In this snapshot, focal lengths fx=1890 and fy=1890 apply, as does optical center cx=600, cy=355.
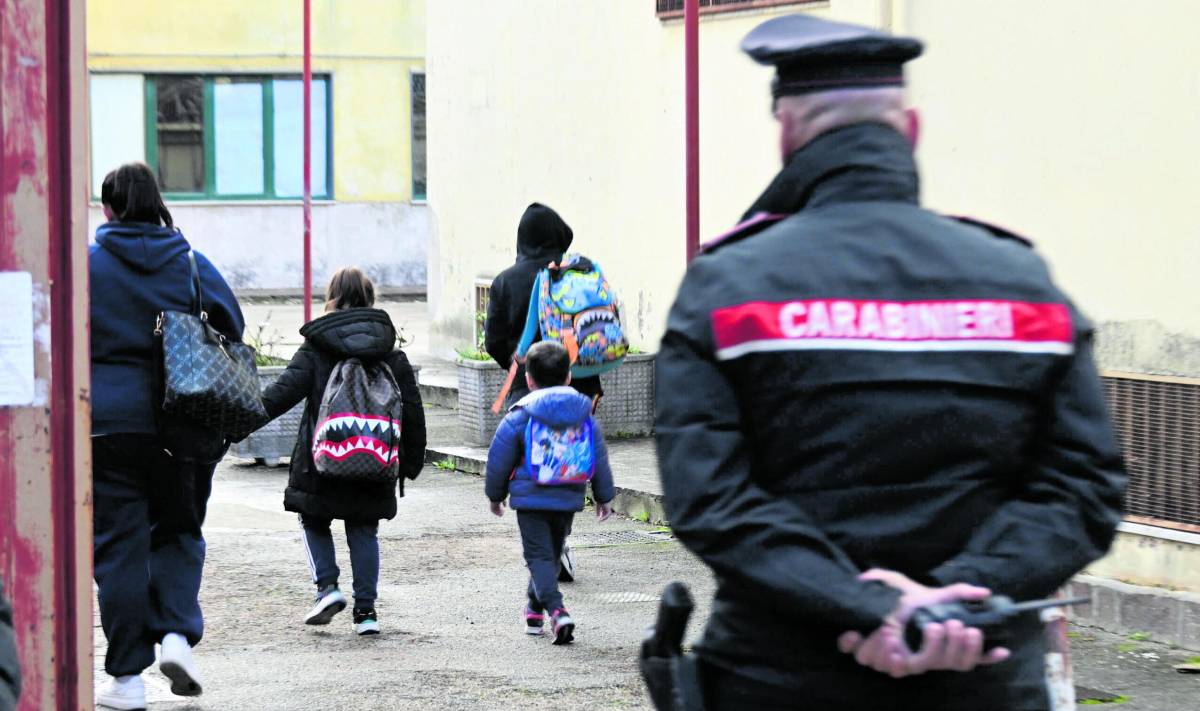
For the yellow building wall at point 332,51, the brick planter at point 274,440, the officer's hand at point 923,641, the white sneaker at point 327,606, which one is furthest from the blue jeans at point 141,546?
the yellow building wall at point 332,51

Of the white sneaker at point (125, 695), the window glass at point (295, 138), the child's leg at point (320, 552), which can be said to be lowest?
the white sneaker at point (125, 695)

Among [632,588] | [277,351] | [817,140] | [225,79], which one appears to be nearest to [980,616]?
[817,140]

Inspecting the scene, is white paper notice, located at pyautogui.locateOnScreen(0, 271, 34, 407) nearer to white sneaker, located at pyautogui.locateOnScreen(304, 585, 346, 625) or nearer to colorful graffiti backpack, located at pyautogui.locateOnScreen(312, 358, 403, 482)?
colorful graffiti backpack, located at pyautogui.locateOnScreen(312, 358, 403, 482)

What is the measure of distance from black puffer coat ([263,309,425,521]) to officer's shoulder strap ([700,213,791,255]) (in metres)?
4.84

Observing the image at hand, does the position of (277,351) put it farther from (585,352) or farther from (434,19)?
(585,352)

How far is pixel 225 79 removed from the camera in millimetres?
28531

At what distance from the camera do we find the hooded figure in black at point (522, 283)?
9133 millimetres

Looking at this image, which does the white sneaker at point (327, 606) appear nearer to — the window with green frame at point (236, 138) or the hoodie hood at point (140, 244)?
the hoodie hood at point (140, 244)

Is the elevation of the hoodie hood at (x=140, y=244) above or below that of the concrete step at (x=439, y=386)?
above

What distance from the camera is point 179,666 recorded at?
6.41m

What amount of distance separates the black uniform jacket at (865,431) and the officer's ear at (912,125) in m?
0.15

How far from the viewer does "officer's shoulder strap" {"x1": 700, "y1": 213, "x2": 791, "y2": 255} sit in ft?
9.59

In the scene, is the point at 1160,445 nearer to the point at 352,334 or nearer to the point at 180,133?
the point at 352,334

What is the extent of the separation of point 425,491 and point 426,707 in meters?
5.17
